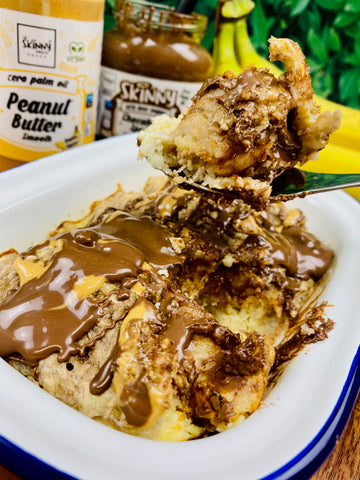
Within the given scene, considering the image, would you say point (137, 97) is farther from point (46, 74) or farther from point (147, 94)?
point (46, 74)

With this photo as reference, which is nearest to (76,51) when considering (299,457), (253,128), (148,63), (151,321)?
(148,63)

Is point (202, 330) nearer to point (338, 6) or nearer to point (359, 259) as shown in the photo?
point (359, 259)

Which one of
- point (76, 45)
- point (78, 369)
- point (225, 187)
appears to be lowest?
point (78, 369)

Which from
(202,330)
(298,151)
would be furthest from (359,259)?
(202,330)

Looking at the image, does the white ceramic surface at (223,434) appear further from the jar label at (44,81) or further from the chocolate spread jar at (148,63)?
the chocolate spread jar at (148,63)

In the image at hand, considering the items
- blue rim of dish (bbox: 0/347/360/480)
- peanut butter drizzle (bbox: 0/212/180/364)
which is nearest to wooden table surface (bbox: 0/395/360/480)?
blue rim of dish (bbox: 0/347/360/480)

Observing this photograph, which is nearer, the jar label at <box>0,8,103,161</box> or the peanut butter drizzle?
the peanut butter drizzle

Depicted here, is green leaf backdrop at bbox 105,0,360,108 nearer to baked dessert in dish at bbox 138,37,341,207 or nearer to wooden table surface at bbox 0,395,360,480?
baked dessert in dish at bbox 138,37,341,207
